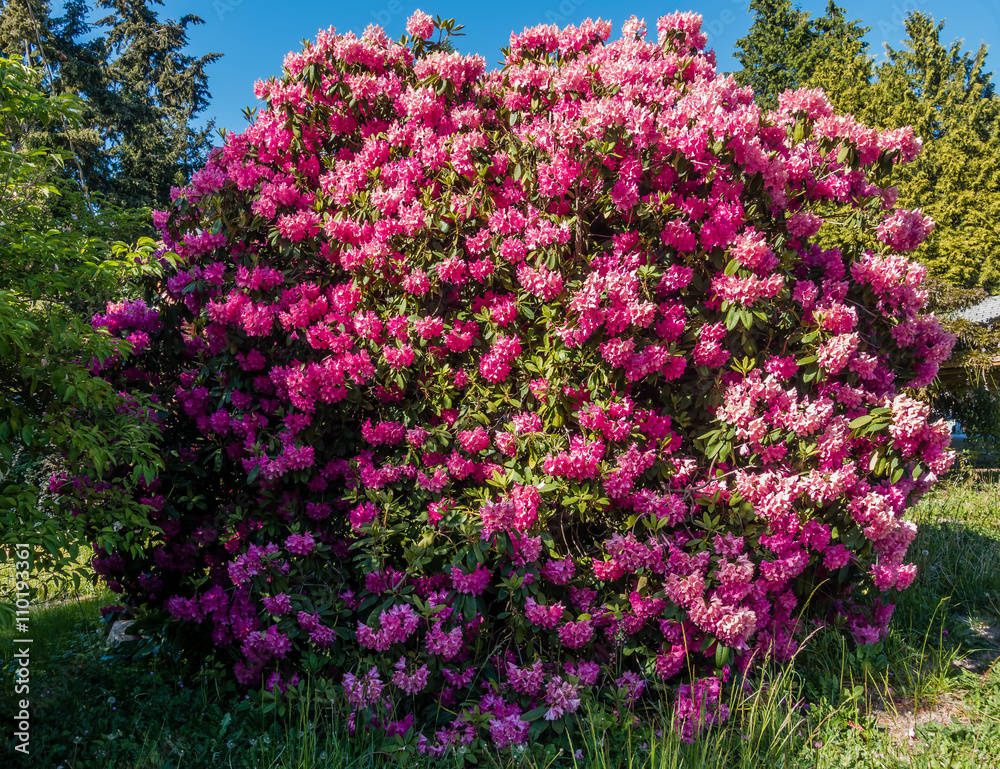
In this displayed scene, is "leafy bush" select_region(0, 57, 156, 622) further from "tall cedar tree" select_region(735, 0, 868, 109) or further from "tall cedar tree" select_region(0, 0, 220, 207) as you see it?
"tall cedar tree" select_region(735, 0, 868, 109)

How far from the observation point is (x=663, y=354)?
317 centimetres

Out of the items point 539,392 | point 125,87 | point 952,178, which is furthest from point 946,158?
point 125,87

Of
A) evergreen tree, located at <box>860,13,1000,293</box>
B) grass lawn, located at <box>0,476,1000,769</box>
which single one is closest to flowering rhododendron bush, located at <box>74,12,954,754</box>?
grass lawn, located at <box>0,476,1000,769</box>

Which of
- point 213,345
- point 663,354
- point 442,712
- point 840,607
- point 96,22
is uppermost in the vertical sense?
point 96,22

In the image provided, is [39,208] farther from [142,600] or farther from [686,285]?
[686,285]

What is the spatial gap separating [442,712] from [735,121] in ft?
10.8

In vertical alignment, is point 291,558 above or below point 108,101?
below

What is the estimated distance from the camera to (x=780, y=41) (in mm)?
26609

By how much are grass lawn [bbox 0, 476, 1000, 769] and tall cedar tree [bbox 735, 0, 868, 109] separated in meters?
26.5

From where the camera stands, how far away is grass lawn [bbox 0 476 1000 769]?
286 centimetres

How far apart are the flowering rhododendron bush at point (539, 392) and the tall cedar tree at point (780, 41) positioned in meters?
25.8

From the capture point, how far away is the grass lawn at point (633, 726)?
2861 millimetres

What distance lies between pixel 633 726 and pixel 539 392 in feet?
5.61

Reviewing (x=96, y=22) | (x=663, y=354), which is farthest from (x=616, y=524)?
(x=96, y=22)
